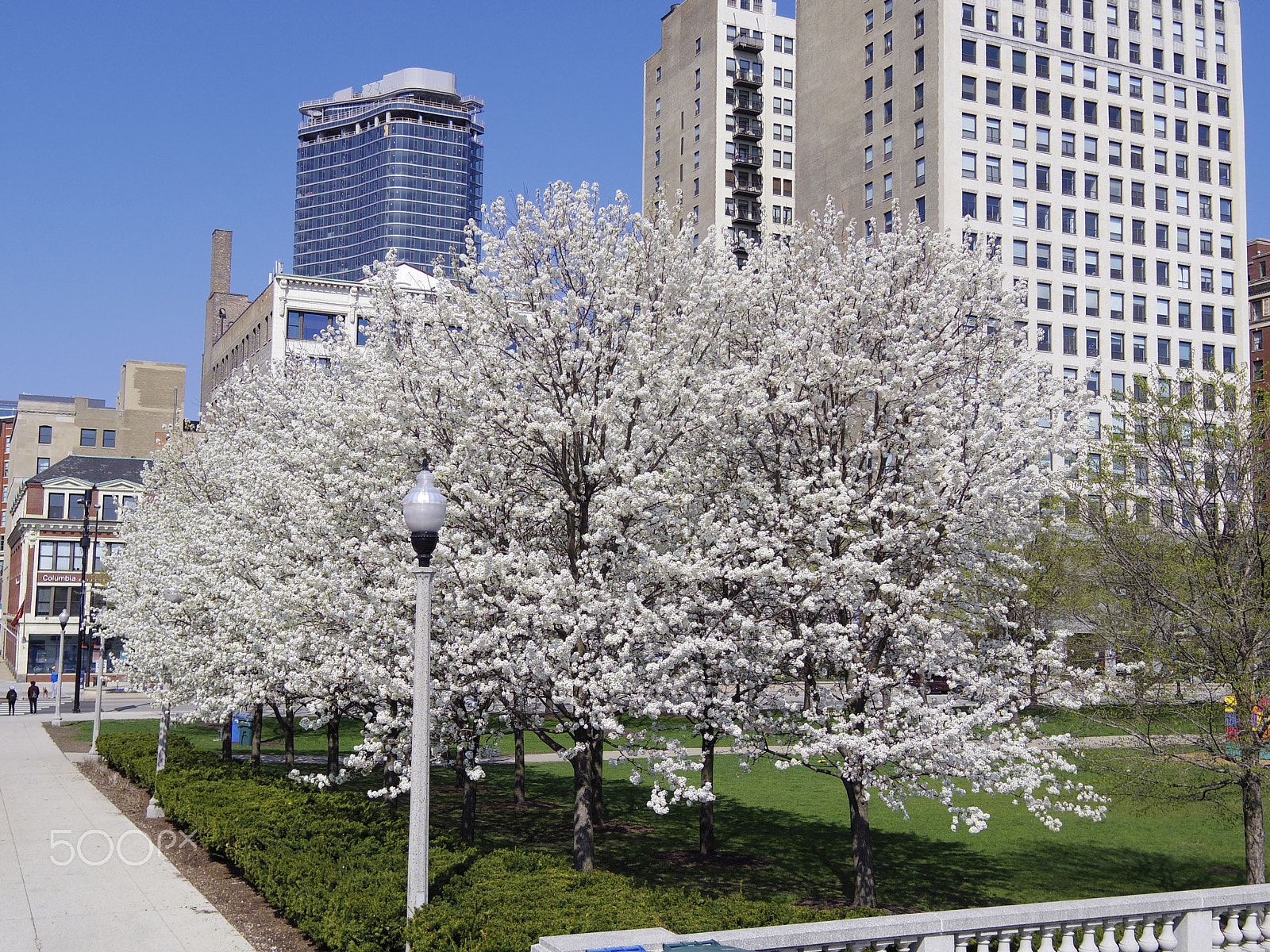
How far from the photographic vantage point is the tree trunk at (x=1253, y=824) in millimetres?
16625

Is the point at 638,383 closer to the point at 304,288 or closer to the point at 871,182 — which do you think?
the point at 304,288

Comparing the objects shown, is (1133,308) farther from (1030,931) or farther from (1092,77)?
(1030,931)

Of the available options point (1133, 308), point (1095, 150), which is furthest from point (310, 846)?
point (1095, 150)

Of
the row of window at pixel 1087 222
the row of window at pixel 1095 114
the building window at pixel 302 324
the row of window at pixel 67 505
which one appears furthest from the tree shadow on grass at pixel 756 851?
the row of window at pixel 1095 114

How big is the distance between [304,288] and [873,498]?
53.0 m

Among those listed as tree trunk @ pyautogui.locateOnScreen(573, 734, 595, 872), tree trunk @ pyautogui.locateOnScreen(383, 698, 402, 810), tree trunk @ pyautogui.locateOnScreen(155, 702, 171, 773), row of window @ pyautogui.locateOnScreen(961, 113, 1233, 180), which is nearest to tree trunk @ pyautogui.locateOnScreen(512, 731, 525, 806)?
tree trunk @ pyautogui.locateOnScreen(383, 698, 402, 810)

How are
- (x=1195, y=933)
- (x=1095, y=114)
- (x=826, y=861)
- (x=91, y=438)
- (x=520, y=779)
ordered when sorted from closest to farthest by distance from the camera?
1. (x=1195, y=933)
2. (x=826, y=861)
3. (x=520, y=779)
4. (x=1095, y=114)
5. (x=91, y=438)

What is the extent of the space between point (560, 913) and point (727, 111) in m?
94.6

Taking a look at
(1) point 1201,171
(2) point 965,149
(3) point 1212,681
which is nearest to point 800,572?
(3) point 1212,681

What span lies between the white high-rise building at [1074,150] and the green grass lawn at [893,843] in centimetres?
5037

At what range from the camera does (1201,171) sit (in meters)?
78.9

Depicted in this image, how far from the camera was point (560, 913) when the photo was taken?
10469mm

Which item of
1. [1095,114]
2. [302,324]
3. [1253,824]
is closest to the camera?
[1253,824]

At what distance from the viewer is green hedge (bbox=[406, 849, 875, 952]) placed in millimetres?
9922
